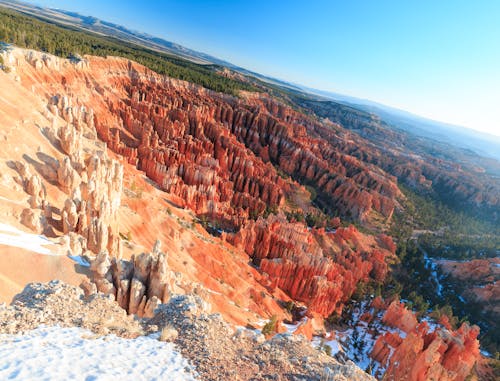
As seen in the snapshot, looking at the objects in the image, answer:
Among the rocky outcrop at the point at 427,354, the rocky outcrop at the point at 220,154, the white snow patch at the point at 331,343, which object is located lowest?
the white snow patch at the point at 331,343

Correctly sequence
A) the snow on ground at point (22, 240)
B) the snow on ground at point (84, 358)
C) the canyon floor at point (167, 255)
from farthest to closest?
the snow on ground at point (22, 240)
the canyon floor at point (167, 255)
the snow on ground at point (84, 358)

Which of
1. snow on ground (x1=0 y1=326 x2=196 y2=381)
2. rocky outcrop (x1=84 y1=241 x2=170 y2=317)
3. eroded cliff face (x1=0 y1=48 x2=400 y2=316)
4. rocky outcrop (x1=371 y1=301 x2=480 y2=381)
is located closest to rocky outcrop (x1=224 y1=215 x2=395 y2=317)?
eroded cliff face (x1=0 y1=48 x2=400 y2=316)

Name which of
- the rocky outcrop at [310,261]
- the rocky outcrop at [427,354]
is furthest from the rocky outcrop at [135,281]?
the rocky outcrop at [310,261]

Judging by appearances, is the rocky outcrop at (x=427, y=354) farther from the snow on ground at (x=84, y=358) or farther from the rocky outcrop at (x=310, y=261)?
the snow on ground at (x=84, y=358)

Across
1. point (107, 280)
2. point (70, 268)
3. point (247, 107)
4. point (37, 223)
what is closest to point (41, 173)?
point (37, 223)

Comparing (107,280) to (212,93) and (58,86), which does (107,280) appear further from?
(212,93)

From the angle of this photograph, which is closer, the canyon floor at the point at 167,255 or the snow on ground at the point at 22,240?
the canyon floor at the point at 167,255
